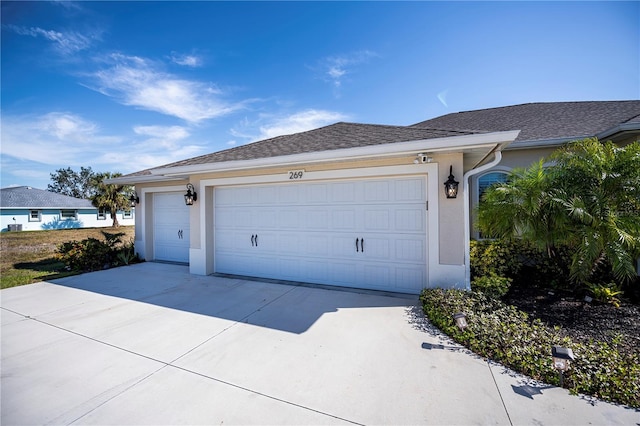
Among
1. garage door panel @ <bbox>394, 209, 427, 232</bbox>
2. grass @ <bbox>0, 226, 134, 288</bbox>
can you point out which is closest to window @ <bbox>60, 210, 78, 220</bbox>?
grass @ <bbox>0, 226, 134, 288</bbox>

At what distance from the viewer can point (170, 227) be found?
9000 mm

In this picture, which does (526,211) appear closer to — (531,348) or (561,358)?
(531,348)

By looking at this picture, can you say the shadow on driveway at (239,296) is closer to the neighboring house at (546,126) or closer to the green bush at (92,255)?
the green bush at (92,255)

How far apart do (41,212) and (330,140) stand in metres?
33.9

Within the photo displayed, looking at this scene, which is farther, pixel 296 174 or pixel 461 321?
pixel 296 174

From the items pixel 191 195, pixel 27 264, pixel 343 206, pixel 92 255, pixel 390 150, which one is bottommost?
pixel 27 264

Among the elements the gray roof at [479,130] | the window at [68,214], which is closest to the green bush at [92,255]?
the gray roof at [479,130]

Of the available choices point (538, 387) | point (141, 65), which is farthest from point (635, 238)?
point (141, 65)

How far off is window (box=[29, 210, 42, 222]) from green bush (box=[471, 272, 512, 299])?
120 feet

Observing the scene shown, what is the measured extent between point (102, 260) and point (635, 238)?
1309 centimetres

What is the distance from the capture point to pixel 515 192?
5059 mm

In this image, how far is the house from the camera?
484 centimetres

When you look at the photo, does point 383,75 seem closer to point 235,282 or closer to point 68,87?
point 235,282

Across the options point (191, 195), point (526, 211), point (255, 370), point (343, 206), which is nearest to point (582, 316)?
point (526, 211)
